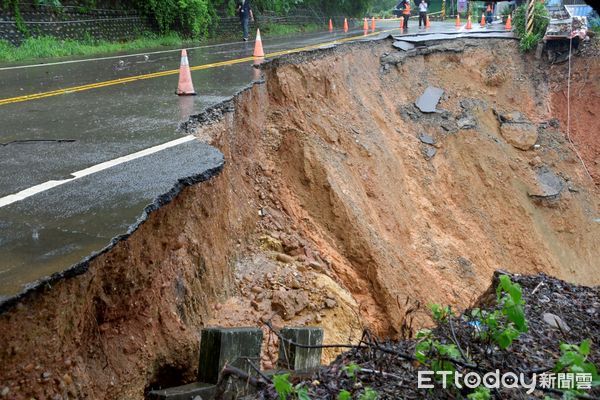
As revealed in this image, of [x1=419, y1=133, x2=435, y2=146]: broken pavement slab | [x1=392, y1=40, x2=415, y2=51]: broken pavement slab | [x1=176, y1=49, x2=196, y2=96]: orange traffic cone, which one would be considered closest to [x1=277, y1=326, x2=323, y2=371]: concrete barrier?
[x1=176, y1=49, x2=196, y2=96]: orange traffic cone

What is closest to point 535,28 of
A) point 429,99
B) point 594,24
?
point 594,24

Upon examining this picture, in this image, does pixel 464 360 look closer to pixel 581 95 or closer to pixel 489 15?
pixel 581 95

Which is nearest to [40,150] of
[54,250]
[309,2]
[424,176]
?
[54,250]

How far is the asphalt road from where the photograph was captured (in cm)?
448

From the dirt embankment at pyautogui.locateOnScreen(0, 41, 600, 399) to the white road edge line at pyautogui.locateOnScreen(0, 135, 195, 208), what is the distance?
64 cm

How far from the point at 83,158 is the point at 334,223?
481cm

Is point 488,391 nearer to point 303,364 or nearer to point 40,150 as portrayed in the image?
point 303,364

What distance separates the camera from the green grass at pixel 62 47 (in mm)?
16484

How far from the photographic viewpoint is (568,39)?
19109 millimetres

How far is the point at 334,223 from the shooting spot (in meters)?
10.3

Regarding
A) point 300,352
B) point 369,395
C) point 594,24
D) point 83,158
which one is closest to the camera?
point 369,395

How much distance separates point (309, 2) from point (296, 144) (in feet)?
91.3

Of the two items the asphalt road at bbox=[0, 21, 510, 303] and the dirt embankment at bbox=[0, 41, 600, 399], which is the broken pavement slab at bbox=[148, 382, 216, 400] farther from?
the asphalt road at bbox=[0, 21, 510, 303]

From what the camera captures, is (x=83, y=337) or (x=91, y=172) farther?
(x=91, y=172)
